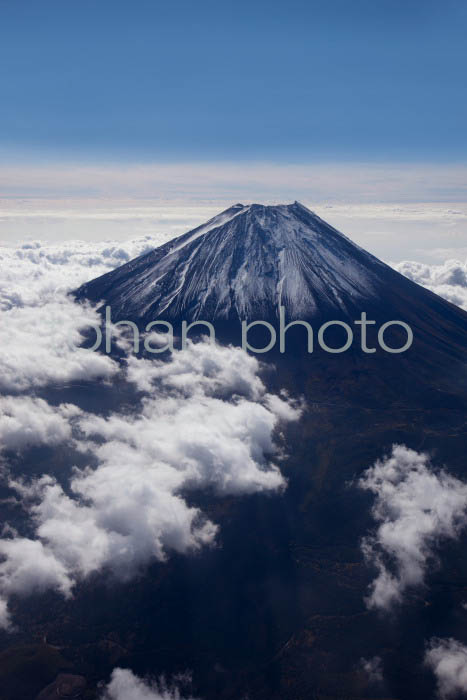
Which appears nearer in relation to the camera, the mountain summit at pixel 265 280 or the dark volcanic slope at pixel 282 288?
the dark volcanic slope at pixel 282 288

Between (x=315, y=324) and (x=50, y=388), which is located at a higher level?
(x=315, y=324)

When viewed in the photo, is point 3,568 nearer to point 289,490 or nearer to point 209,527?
point 209,527

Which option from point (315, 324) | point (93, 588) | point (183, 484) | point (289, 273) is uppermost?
point (289, 273)

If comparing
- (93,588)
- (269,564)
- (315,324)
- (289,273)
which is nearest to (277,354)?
(315,324)

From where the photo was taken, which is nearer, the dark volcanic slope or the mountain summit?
the dark volcanic slope

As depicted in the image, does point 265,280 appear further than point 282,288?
Yes

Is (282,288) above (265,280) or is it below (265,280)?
below

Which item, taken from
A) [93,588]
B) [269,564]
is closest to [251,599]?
[269,564]

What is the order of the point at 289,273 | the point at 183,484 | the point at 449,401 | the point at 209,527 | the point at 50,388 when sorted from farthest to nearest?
1. the point at 289,273
2. the point at 50,388
3. the point at 449,401
4. the point at 183,484
5. the point at 209,527

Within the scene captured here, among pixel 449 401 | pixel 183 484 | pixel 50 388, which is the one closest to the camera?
pixel 183 484

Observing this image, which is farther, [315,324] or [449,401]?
[315,324]
